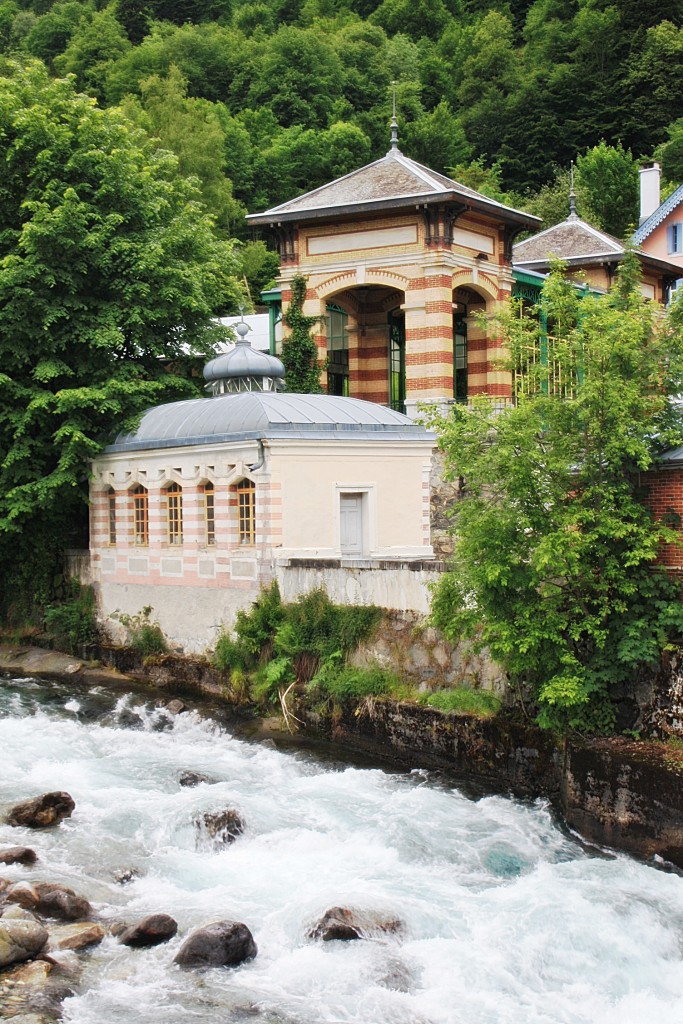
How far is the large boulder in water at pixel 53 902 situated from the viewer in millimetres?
12875

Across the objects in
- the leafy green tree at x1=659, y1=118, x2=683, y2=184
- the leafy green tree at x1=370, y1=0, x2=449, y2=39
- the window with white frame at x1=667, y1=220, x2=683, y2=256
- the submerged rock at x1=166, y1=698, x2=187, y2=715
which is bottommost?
the submerged rock at x1=166, y1=698, x2=187, y2=715

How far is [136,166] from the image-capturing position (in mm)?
28219

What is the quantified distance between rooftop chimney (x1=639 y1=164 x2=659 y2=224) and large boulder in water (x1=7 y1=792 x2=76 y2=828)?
39.0 m

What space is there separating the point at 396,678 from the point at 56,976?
843 centimetres

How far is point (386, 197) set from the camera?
30375 mm

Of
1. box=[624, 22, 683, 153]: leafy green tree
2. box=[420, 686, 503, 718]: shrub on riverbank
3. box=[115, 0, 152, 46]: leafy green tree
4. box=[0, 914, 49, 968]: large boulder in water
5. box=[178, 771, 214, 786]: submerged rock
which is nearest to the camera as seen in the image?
box=[0, 914, 49, 968]: large boulder in water

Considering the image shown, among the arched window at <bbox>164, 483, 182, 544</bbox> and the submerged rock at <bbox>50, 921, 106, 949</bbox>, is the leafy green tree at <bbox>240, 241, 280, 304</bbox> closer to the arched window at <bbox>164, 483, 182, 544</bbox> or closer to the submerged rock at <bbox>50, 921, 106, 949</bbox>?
the arched window at <bbox>164, 483, 182, 544</bbox>

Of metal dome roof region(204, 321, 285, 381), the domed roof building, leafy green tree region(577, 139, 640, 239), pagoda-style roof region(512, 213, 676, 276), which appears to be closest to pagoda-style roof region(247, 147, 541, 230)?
metal dome roof region(204, 321, 285, 381)

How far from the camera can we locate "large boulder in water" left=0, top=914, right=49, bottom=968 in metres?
11.5

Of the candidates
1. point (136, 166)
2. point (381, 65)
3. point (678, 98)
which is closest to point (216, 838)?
point (136, 166)

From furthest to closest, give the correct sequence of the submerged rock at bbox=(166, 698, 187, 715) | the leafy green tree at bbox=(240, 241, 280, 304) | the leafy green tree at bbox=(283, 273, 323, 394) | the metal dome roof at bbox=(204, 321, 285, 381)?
the leafy green tree at bbox=(240, 241, 280, 304), the leafy green tree at bbox=(283, 273, 323, 394), the metal dome roof at bbox=(204, 321, 285, 381), the submerged rock at bbox=(166, 698, 187, 715)

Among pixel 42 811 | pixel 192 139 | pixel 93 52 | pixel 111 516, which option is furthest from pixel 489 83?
pixel 42 811

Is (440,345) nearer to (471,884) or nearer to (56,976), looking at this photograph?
(471,884)

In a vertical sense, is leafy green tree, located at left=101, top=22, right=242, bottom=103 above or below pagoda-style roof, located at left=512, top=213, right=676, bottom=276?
above
